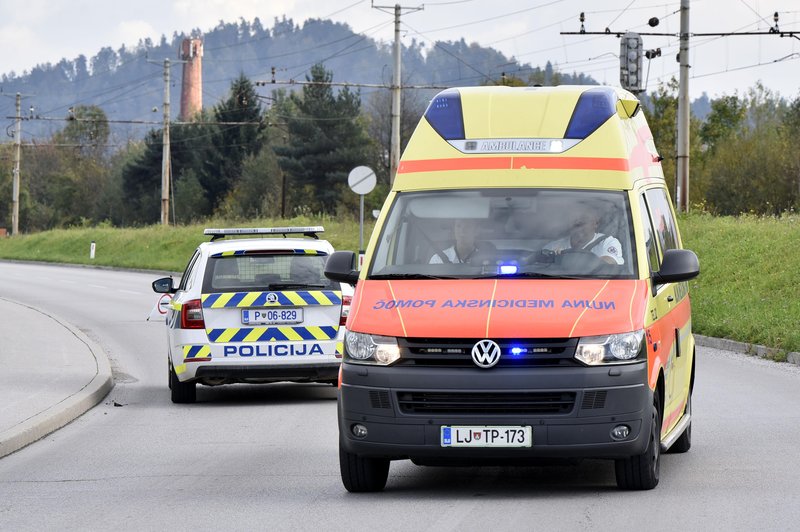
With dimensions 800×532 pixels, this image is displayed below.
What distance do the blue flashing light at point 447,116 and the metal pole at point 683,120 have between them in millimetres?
29745

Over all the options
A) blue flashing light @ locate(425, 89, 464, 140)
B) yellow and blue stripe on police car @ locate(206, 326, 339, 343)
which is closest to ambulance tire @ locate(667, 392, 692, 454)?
blue flashing light @ locate(425, 89, 464, 140)

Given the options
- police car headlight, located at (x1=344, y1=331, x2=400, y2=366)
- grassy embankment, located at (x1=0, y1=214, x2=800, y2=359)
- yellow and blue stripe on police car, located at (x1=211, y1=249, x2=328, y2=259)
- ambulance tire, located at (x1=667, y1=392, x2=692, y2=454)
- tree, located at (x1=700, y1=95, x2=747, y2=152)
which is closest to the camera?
police car headlight, located at (x1=344, y1=331, x2=400, y2=366)

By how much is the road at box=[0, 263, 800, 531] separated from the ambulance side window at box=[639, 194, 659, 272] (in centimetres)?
138

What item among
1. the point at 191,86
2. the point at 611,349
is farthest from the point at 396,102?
the point at 191,86

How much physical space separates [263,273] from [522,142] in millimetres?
5391

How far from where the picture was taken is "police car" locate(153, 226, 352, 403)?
14148mm

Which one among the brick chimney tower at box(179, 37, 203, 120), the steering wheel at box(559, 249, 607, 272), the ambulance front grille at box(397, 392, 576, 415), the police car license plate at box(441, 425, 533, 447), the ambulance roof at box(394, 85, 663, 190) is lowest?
the police car license plate at box(441, 425, 533, 447)

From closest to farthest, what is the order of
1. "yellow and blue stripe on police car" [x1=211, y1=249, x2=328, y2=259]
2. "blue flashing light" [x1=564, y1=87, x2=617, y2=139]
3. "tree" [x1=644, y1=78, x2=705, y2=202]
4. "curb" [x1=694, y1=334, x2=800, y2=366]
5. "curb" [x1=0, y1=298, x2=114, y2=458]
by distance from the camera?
"blue flashing light" [x1=564, y1=87, x2=617, y2=139]
"curb" [x1=0, y1=298, x2=114, y2=458]
"yellow and blue stripe on police car" [x1=211, y1=249, x2=328, y2=259]
"curb" [x1=694, y1=334, x2=800, y2=366]
"tree" [x1=644, y1=78, x2=705, y2=202]

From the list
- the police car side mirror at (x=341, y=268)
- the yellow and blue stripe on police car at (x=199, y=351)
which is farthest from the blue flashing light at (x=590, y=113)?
the yellow and blue stripe on police car at (x=199, y=351)

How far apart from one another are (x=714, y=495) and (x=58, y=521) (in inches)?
148

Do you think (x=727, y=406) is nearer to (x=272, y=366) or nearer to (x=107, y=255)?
(x=272, y=366)

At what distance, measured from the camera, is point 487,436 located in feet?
27.1

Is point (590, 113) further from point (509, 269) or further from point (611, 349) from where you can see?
point (611, 349)

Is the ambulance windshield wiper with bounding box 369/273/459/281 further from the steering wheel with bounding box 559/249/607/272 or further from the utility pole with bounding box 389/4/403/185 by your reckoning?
the utility pole with bounding box 389/4/403/185
